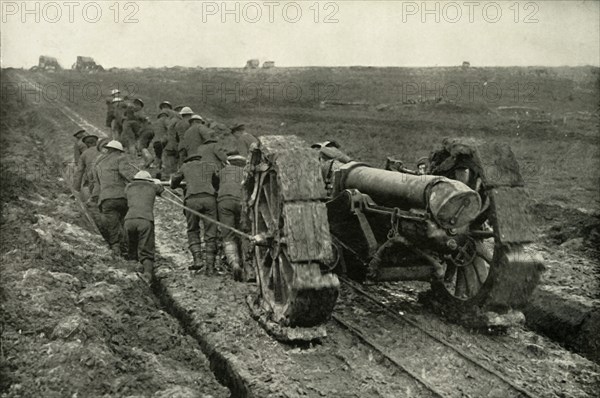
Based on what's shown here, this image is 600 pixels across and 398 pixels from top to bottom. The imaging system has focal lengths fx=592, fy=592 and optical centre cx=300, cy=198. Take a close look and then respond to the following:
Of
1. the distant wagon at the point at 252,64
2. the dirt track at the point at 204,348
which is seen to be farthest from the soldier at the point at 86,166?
the distant wagon at the point at 252,64

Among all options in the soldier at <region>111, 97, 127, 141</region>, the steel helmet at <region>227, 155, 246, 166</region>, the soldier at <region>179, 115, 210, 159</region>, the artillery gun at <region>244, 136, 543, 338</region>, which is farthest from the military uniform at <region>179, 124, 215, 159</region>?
the artillery gun at <region>244, 136, 543, 338</region>

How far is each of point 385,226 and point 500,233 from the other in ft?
3.94

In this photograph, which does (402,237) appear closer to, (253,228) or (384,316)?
(384,316)

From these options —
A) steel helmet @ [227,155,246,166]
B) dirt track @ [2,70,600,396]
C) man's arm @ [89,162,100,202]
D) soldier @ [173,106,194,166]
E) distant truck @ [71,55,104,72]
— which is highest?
distant truck @ [71,55,104,72]

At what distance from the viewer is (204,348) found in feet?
18.6

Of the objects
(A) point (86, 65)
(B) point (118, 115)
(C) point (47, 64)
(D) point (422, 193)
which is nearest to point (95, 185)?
(D) point (422, 193)

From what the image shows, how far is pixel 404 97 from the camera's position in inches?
1369

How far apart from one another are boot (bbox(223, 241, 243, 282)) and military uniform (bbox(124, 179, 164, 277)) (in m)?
0.98

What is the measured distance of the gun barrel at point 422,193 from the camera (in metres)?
5.18

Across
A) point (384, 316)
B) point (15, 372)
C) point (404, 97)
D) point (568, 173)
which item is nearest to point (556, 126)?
point (568, 173)

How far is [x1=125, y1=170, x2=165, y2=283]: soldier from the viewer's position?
7.67 m

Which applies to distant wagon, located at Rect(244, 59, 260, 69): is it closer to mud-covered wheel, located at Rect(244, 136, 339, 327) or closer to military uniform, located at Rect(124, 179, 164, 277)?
military uniform, located at Rect(124, 179, 164, 277)

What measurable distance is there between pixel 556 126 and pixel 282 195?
22043 mm

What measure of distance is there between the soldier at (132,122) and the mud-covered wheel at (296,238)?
10405 millimetres
